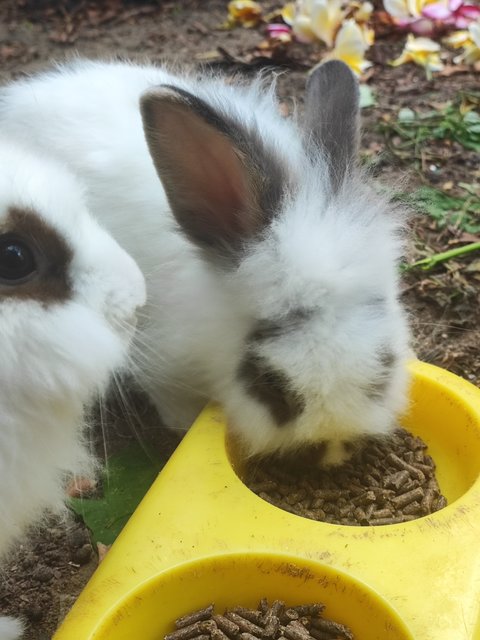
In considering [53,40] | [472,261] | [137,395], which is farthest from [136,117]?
[53,40]

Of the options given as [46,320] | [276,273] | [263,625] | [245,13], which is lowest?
[263,625]

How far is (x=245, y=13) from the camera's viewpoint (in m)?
5.16

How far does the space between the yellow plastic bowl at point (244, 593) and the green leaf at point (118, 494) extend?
1.53 feet

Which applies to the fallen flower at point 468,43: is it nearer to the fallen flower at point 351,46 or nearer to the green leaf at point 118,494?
the fallen flower at point 351,46

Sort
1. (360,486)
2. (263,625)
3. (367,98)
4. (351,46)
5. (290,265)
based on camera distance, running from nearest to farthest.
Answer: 1. (263,625)
2. (290,265)
3. (360,486)
4. (367,98)
5. (351,46)

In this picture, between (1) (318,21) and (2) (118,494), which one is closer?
(2) (118,494)

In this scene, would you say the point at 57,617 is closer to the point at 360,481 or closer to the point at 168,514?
the point at 168,514

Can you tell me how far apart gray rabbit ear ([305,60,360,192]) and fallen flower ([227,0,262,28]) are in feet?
10.2

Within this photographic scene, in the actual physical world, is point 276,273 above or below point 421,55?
above

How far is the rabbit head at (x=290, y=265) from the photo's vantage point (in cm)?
190

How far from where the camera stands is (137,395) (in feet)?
8.84

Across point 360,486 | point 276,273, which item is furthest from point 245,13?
point 360,486

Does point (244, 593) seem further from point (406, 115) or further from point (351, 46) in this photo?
point (351, 46)

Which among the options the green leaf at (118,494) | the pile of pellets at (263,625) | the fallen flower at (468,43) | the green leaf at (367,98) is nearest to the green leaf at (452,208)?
the green leaf at (367,98)
